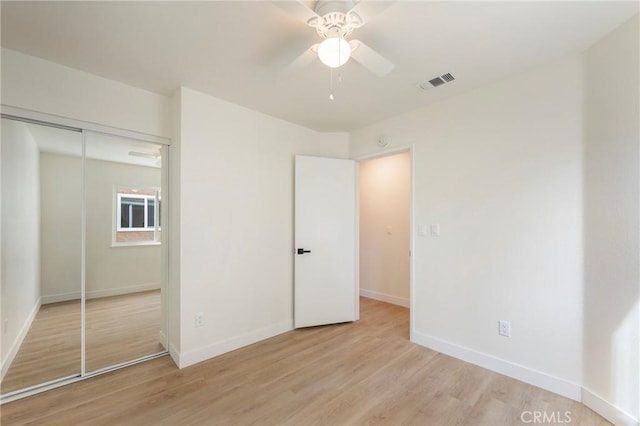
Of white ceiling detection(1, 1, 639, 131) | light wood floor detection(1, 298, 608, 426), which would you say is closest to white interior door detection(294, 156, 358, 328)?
light wood floor detection(1, 298, 608, 426)

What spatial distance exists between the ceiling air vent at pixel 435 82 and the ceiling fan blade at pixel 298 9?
135cm

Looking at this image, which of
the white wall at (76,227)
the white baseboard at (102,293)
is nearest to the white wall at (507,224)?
the white baseboard at (102,293)

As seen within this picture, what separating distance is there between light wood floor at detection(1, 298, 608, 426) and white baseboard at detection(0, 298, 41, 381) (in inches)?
13.7

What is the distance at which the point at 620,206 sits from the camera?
1748 mm

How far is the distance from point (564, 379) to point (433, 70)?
8.25 feet

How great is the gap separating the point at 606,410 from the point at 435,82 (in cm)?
260

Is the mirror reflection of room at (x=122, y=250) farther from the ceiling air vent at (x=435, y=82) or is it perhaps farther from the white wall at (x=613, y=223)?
the white wall at (x=613, y=223)

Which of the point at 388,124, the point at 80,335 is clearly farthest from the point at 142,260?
the point at 388,124

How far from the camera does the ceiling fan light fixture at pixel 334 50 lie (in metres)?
1.50

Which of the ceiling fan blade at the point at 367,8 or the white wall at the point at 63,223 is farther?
the white wall at the point at 63,223

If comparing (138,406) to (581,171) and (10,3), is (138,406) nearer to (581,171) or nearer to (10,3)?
(10,3)

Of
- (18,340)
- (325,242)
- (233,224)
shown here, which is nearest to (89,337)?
(18,340)

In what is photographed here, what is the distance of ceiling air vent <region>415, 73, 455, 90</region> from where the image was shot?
2322 millimetres

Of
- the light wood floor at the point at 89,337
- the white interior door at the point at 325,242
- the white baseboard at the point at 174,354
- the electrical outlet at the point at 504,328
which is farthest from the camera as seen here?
the white interior door at the point at 325,242
